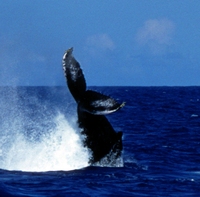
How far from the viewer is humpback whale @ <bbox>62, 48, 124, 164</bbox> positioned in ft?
39.5

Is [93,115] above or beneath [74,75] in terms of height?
beneath

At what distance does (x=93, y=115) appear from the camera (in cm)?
1273

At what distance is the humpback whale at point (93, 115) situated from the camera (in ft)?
39.5

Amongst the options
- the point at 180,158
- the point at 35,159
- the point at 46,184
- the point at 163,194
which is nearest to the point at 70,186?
the point at 46,184

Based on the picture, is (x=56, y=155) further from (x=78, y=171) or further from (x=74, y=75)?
(x=74, y=75)

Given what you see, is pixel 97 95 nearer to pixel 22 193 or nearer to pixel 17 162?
pixel 22 193

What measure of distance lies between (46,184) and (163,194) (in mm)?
2092

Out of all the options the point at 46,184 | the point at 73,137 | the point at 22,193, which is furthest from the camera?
the point at 73,137

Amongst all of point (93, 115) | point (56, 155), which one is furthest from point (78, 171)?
point (93, 115)

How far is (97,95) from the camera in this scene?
481 inches

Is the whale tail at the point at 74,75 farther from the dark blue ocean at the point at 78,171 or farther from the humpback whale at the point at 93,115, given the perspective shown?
the dark blue ocean at the point at 78,171

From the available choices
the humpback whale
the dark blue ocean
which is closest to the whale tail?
the humpback whale

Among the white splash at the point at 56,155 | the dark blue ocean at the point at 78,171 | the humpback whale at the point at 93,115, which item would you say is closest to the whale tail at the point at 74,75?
the humpback whale at the point at 93,115

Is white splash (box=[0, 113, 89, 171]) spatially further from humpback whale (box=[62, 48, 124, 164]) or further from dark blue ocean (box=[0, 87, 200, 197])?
humpback whale (box=[62, 48, 124, 164])
